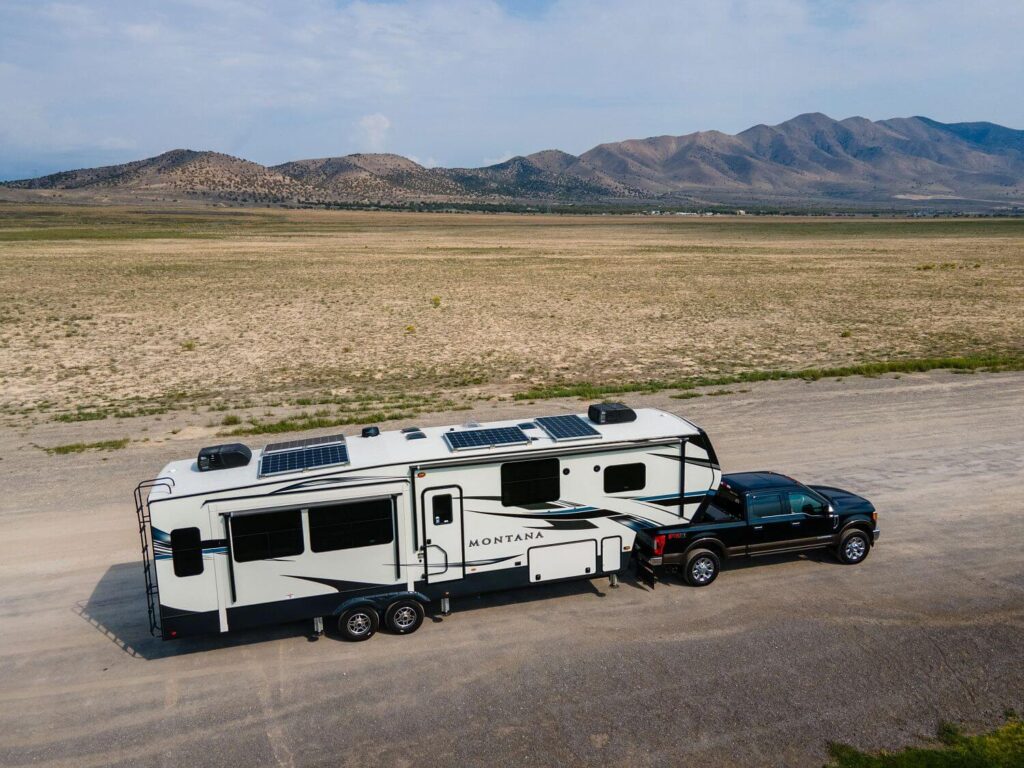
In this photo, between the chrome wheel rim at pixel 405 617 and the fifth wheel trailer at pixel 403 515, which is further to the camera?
the chrome wheel rim at pixel 405 617

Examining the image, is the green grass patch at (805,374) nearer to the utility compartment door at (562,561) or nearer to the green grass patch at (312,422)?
the green grass patch at (312,422)

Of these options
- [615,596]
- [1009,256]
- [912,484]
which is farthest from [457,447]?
[1009,256]

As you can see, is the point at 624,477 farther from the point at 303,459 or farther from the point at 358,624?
the point at 303,459

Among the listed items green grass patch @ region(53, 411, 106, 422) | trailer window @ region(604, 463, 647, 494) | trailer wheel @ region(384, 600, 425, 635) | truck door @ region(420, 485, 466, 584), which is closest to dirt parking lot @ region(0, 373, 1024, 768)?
trailer wheel @ region(384, 600, 425, 635)

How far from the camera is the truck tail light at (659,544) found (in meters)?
13.4

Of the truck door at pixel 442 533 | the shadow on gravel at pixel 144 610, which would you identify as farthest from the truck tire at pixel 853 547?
the truck door at pixel 442 533

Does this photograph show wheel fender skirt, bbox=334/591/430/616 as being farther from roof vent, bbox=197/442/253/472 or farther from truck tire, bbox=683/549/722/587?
truck tire, bbox=683/549/722/587

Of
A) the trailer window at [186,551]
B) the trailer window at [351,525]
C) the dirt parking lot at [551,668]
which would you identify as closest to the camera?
the dirt parking lot at [551,668]

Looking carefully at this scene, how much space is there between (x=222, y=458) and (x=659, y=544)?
7.58 m

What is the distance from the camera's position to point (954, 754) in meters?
9.58

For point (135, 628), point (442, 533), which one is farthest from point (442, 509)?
point (135, 628)

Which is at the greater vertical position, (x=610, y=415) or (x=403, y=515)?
(x=610, y=415)

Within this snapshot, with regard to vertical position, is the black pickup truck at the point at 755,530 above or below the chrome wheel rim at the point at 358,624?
above

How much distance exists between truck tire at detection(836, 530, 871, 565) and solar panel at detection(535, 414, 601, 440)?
5668 millimetres
